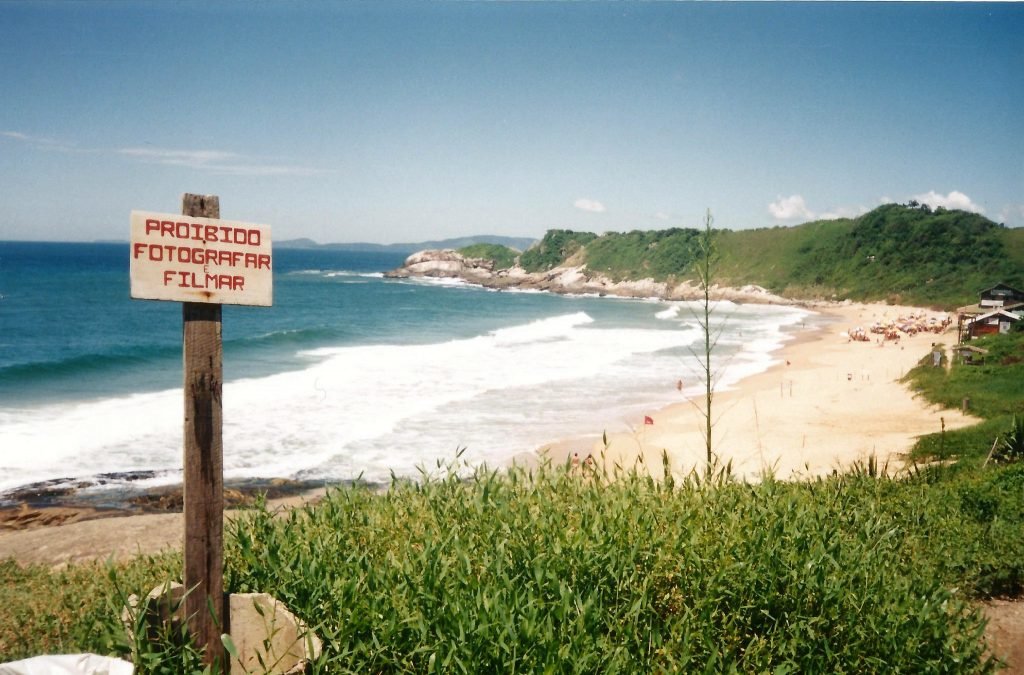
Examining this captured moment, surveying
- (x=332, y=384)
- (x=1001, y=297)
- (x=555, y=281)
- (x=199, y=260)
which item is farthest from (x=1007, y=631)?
(x=555, y=281)

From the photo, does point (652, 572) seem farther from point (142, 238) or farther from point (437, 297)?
point (437, 297)

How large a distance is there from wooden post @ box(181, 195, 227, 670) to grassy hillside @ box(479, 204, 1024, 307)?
5652cm

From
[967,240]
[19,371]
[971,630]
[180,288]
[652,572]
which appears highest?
[967,240]

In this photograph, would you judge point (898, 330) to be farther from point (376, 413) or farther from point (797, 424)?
point (376, 413)

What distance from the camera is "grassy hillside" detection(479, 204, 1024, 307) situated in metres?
65.9

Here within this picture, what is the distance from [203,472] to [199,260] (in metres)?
1.05

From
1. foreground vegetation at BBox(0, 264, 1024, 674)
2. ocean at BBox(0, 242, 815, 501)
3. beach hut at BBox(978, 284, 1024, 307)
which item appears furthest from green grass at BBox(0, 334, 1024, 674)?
beach hut at BBox(978, 284, 1024, 307)

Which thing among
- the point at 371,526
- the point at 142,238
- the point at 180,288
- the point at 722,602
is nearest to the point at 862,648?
the point at 722,602

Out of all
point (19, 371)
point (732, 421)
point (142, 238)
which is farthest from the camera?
point (19, 371)

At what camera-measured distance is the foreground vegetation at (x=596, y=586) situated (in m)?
3.41

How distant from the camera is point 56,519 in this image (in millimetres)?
11836

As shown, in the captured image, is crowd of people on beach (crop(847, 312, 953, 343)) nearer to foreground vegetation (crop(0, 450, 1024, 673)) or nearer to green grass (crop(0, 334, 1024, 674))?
green grass (crop(0, 334, 1024, 674))

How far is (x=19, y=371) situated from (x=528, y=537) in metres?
30.0

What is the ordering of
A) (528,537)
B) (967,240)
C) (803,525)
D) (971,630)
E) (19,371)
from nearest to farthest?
1. (971,630)
2. (528,537)
3. (803,525)
4. (19,371)
5. (967,240)
